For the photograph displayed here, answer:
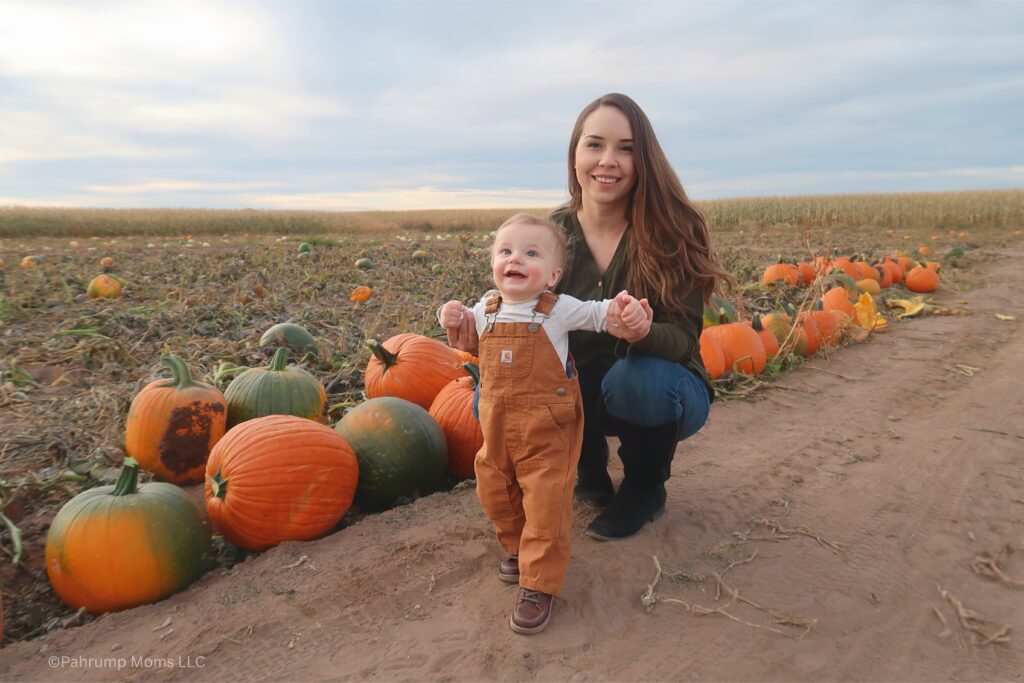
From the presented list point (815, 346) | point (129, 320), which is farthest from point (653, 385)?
point (129, 320)

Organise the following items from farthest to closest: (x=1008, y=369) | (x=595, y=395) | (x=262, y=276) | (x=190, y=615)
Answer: (x=262, y=276), (x=1008, y=369), (x=595, y=395), (x=190, y=615)

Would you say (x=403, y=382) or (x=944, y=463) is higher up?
(x=403, y=382)

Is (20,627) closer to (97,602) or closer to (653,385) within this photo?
(97,602)

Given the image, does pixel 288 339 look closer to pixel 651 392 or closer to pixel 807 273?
pixel 651 392

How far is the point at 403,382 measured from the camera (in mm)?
3713

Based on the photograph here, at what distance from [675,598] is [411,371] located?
1949 mm

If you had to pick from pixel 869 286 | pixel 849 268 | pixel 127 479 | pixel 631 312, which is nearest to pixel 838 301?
pixel 869 286

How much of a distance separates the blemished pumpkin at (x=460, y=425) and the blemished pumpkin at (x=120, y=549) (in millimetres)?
1226

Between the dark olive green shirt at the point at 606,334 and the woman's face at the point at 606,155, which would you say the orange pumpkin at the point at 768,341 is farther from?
the woman's face at the point at 606,155

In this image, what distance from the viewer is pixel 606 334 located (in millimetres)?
2711

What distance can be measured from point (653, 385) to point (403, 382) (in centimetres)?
163

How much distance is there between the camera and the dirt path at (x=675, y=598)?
78.9 inches

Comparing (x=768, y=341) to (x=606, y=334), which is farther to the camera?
(x=768, y=341)

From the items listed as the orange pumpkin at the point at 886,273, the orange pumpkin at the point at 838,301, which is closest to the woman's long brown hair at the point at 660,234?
the orange pumpkin at the point at 838,301
